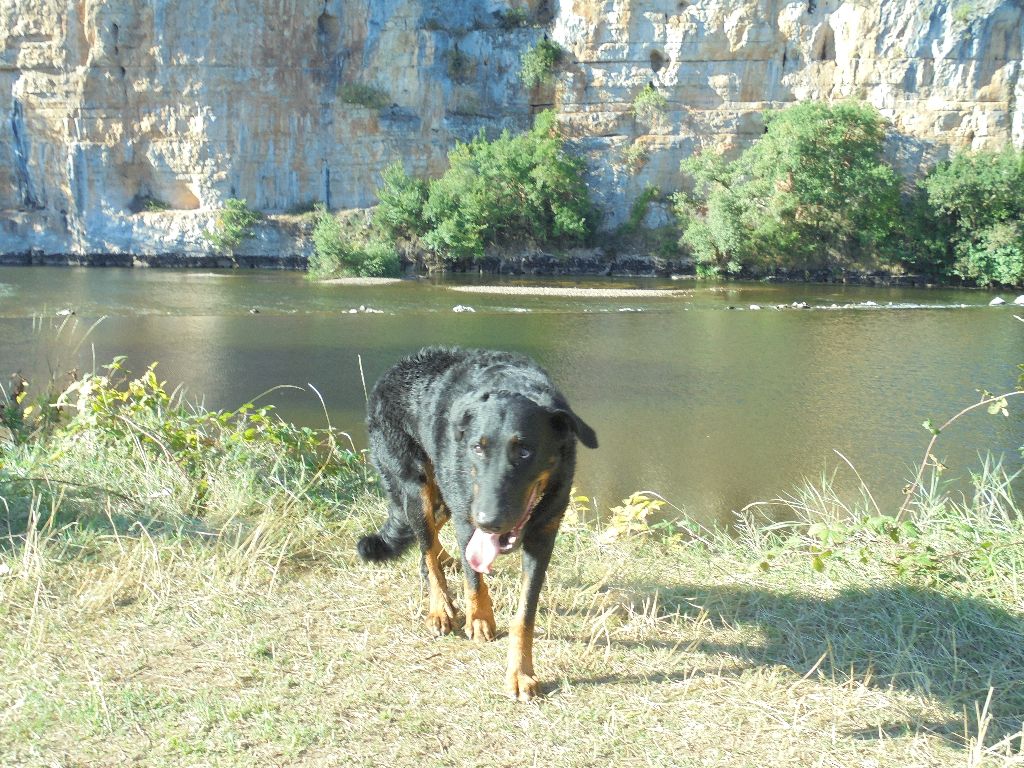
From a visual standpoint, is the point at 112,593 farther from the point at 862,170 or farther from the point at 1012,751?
the point at 862,170

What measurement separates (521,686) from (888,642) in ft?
5.06

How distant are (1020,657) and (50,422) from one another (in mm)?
6478

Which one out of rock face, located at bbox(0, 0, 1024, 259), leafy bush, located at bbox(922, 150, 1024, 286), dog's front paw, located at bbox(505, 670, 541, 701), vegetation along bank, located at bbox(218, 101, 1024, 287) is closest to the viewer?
dog's front paw, located at bbox(505, 670, 541, 701)

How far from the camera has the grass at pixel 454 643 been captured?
108 inches

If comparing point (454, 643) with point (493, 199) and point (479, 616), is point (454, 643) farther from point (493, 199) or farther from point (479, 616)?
point (493, 199)

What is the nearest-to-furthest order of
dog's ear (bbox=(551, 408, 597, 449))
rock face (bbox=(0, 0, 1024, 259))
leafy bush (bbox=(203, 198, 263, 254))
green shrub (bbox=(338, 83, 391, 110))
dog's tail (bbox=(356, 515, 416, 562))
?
dog's ear (bbox=(551, 408, 597, 449))
dog's tail (bbox=(356, 515, 416, 562))
rock face (bbox=(0, 0, 1024, 259))
leafy bush (bbox=(203, 198, 263, 254))
green shrub (bbox=(338, 83, 391, 110))

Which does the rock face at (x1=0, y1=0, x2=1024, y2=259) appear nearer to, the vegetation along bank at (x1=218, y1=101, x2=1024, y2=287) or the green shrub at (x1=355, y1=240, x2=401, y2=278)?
the vegetation along bank at (x1=218, y1=101, x2=1024, y2=287)

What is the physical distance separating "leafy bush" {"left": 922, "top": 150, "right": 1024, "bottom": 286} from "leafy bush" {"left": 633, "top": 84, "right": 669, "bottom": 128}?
482 inches

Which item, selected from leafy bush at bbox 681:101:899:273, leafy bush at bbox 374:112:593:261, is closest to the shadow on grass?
leafy bush at bbox 681:101:899:273

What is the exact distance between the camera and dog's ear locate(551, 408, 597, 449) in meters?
2.81

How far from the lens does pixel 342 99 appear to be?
42.0m

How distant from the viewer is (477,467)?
9.10 ft

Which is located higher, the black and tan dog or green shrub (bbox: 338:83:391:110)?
green shrub (bbox: 338:83:391:110)

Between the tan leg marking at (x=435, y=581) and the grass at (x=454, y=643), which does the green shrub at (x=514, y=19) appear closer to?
the grass at (x=454, y=643)
